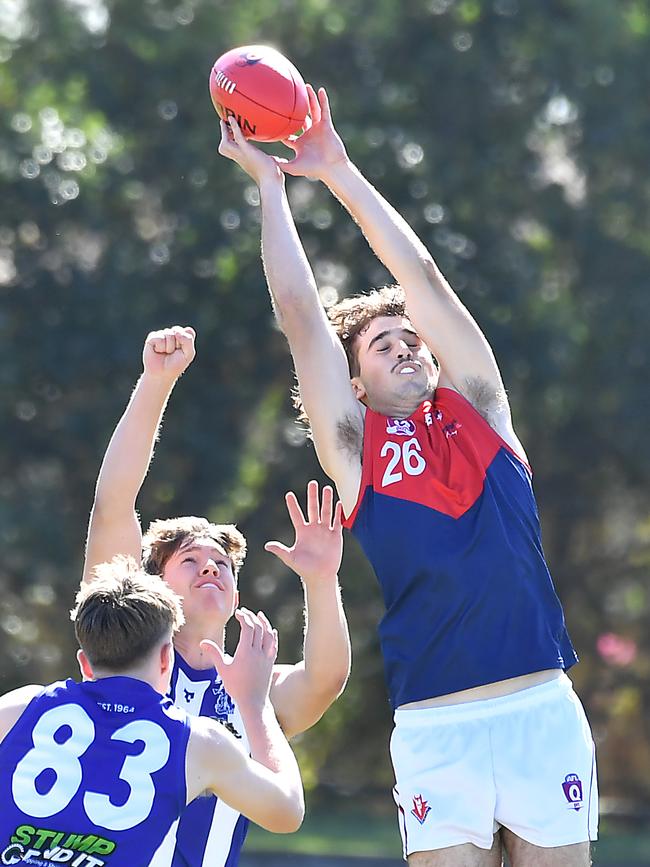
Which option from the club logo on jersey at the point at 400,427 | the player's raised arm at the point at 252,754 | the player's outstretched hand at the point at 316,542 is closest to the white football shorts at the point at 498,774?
the player's outstretched hand at the point at 316,542

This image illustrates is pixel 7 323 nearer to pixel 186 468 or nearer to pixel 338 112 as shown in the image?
pixel 186 468

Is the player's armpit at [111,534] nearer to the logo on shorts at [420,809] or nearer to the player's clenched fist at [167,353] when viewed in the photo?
the player's clenched fist at [167,353]

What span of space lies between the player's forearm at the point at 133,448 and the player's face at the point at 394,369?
661mm

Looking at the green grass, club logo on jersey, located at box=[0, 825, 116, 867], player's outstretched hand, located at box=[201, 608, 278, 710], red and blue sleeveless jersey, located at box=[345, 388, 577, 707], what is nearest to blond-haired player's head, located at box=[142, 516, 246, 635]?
red and blue sleeveless jersey, located at box=[345, 388, 577, 707]

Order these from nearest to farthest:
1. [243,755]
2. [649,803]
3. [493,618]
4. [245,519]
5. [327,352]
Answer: [243,755]
[493,618]
[327,352]
[245,519]
[649,803]

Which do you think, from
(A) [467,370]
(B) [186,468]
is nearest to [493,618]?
(A) [467,370]

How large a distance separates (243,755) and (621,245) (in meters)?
15.4

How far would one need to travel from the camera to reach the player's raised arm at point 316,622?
4.73m

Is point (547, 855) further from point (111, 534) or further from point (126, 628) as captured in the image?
point (111, 534)

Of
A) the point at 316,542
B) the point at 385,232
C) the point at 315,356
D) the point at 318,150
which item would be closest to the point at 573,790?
the point at 316,542

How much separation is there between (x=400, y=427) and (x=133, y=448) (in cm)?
89

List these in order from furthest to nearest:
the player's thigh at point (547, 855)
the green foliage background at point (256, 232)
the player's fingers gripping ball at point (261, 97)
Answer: the green foliage background at point (256, 232)
the player's fingers gripping ball at point (261, 97)
the player's thigh at point (547, 855)

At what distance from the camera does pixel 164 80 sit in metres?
17.1

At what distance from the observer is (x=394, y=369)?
495 centimetres
